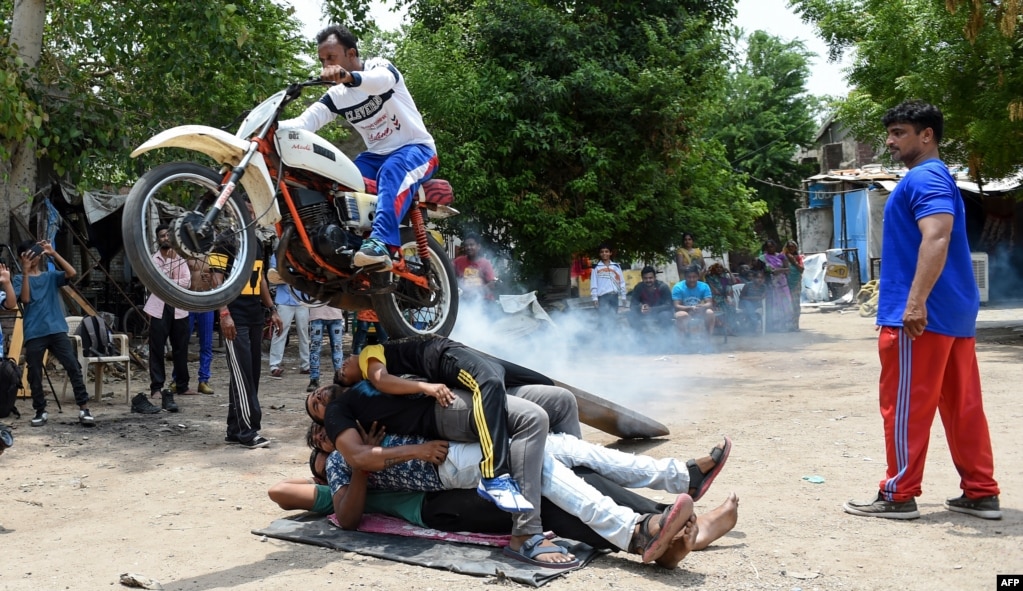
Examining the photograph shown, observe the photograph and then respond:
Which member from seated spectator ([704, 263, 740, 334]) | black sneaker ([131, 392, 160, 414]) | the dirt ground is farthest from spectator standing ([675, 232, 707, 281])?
black sneaker ([131, 392, 160, 414])

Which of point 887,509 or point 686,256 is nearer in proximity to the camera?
point 887,509

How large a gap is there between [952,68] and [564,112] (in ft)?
19.6

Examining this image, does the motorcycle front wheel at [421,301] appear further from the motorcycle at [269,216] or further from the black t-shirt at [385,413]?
the black t-shirt at [385,413]

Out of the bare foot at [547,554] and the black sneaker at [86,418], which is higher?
the black sneaker at [86,418]

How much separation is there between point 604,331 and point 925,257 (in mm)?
9650

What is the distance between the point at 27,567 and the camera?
449 cm

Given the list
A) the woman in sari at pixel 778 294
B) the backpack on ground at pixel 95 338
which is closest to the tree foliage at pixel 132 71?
the backpack on ground at pixel 95 338

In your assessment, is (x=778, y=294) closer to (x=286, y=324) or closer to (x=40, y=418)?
(x=286, y=324)

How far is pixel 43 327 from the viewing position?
326 inches

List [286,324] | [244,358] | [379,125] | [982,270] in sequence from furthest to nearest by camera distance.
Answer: [982,270]
[286,324]
[244,358]
[379,125]

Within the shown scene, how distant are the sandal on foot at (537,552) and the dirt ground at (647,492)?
7 centimetres

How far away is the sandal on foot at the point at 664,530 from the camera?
3.98 metres

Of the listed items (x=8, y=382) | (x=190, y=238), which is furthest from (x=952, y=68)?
(x=8, y=382)

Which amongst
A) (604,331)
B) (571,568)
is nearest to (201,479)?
(571,568)
